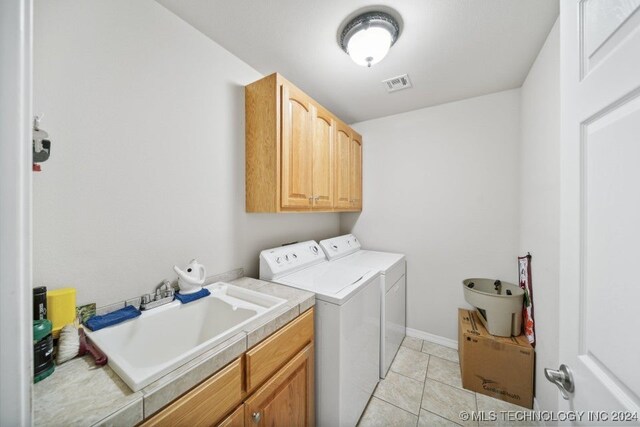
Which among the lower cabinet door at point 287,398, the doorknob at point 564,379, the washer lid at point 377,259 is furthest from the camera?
the washer lid at point 377,259

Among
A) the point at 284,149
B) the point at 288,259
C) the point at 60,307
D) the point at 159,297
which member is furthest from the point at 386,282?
the point at 60,307

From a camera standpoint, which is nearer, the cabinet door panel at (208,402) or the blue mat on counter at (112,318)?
the cabinet door panel at (208,402)

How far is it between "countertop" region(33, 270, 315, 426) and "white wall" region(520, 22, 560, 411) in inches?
64.8

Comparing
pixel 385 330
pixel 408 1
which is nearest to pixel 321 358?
pixel 385 330

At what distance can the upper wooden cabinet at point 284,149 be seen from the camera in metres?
1.49

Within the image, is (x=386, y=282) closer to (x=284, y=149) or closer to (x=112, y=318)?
(x=284, y=149)

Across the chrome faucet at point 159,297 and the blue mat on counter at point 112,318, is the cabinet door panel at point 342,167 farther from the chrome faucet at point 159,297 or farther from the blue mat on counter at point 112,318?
the blue mat on counter at point 112,318

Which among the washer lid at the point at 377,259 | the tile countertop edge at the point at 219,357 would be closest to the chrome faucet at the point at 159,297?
the tile countertop edge at the point at 219,357

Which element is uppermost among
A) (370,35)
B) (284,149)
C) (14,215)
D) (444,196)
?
(370,35)

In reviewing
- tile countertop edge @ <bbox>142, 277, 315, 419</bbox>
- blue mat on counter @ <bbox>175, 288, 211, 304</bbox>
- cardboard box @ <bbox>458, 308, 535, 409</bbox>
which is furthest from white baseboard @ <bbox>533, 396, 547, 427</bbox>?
blue mat on counter @ <bbox>175, 288, 211, 304</bbox>

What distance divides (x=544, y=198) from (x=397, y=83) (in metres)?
1.31

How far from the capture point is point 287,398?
1089mm

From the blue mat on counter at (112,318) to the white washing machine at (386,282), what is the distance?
143 centimetres

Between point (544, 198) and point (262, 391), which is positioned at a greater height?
point (544, 198)
